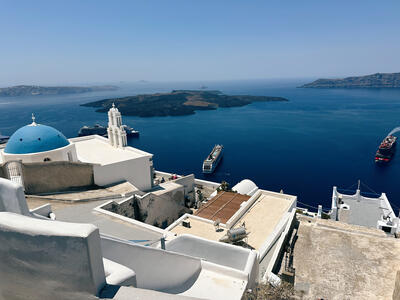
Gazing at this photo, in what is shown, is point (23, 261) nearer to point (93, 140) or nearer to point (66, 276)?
point (66, 276)

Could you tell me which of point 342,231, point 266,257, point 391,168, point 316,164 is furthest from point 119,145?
point 391,168

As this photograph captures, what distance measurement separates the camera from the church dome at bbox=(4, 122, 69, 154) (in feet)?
66.9

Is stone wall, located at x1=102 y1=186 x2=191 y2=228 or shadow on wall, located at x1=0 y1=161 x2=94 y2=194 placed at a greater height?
shadow on wall, located at x1=0 y1=161 x2=94 y2=194

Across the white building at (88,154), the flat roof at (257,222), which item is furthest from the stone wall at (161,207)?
the flat roof at (257,222)

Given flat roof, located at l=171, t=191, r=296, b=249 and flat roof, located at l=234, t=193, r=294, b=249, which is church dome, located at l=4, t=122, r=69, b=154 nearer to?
flat roof, located at l=171, t=191, r=296, b=249

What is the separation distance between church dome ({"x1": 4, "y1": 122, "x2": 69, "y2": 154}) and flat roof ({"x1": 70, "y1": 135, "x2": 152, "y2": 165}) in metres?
2.87

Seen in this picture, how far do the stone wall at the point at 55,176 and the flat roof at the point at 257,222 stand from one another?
9.55 metres

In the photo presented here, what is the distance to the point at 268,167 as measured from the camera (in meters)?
56.9

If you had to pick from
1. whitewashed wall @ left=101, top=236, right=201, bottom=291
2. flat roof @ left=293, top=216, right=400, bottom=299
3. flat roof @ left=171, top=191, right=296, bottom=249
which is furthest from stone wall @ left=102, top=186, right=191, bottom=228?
whitewashed wall @ left=101, top=236, right=201, bottom=291

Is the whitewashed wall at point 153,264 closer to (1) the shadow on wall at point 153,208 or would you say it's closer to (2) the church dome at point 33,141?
(1) the shadow on wall at point 153,208

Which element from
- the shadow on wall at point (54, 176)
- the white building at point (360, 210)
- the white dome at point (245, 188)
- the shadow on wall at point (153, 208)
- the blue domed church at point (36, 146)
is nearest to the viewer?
the shadow on wall at point (54, 176)

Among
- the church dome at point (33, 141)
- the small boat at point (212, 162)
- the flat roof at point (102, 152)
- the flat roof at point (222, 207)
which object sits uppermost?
the church dome at point (33, 141)

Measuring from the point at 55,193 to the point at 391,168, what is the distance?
6017cm

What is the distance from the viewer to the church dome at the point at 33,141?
20406 mm
